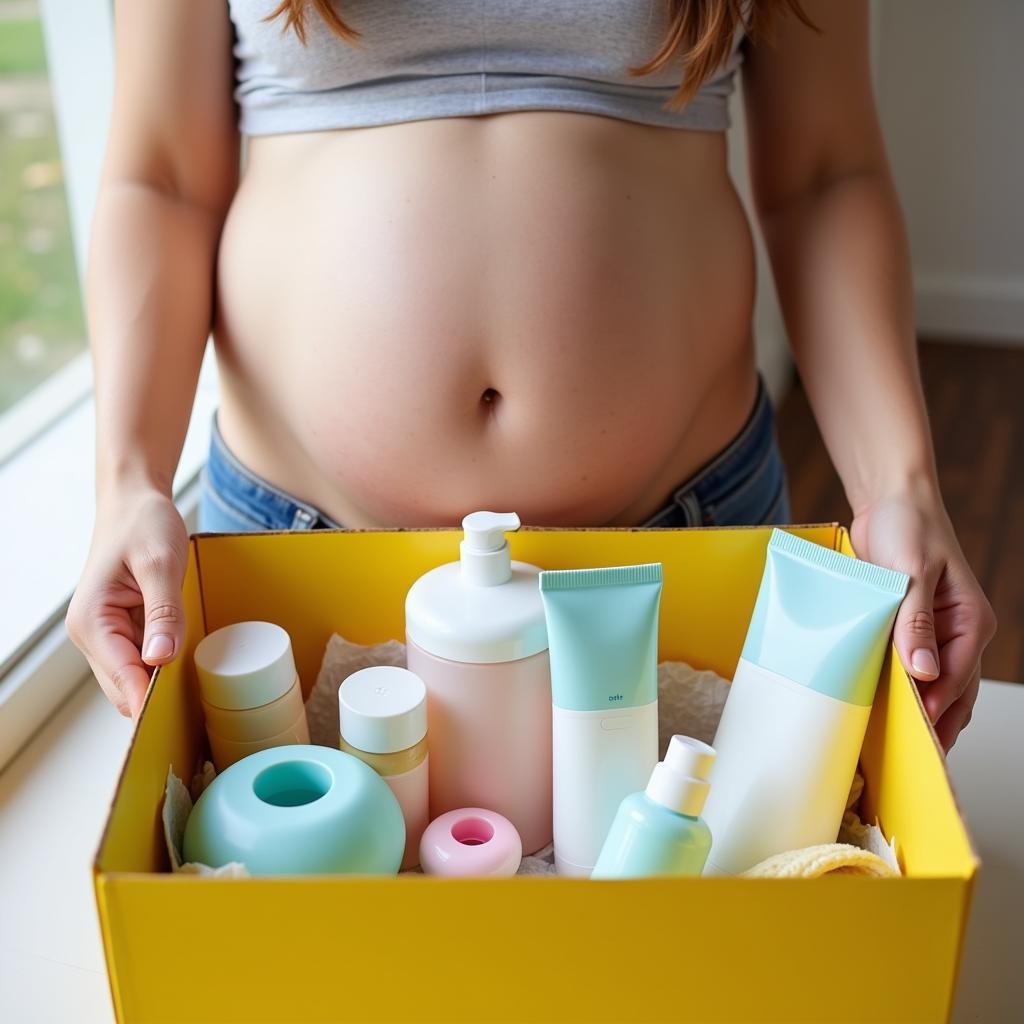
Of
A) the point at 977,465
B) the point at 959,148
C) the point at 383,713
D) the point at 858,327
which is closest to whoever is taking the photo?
the point at 383,713

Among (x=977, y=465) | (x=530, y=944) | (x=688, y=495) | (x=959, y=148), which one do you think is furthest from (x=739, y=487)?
(x=959, y=148)

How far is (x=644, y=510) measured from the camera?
71 centimetres

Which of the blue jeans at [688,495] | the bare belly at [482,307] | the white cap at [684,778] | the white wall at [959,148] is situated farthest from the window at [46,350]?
the white wall at [959,148]

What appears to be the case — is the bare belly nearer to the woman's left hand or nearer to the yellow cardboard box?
the woman's left hand

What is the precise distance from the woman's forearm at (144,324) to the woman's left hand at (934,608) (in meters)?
0.37

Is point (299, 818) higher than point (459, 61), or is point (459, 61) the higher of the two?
point (459, 61)

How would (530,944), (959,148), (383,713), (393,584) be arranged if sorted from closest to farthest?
(530,944) → (383,713) → (393,584) → (959,148)

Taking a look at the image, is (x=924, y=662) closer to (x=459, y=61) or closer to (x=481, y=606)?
(x=481, y=606)

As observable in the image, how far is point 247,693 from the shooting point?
0.51m

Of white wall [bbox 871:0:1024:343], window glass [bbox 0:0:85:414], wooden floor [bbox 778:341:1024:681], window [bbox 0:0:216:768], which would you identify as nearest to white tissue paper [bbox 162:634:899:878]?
window [bbox 0:0:216:768]

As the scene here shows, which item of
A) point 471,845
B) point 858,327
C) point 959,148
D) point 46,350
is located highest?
point 858,327

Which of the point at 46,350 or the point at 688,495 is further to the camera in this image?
the point at 46,350

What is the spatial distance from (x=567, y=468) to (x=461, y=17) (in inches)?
9.9

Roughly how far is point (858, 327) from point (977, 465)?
1639 millimetres
